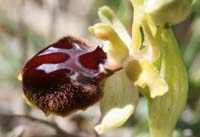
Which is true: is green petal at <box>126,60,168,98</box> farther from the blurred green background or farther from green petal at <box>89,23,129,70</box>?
the blurred green background

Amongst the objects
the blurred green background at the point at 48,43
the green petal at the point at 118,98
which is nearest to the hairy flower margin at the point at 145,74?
the green petal at the point at 118,98

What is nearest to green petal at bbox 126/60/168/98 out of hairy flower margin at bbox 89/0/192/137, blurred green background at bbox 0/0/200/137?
hairy flower margin at bbox 89/0/192/137

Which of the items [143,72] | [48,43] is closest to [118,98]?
[143,72]

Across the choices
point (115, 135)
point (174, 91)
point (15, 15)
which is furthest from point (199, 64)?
point (174, 91)

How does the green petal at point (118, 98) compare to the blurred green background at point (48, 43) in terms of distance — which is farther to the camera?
the blurred green background at point (48, 43)

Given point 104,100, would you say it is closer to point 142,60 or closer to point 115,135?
point 142,60

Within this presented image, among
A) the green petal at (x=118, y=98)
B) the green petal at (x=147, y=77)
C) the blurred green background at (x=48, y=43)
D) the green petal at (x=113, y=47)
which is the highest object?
the green petal at (x=113, y=47)

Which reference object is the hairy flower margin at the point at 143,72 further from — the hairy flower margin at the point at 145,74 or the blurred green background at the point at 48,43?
the blurred green background at the point at 48,43
